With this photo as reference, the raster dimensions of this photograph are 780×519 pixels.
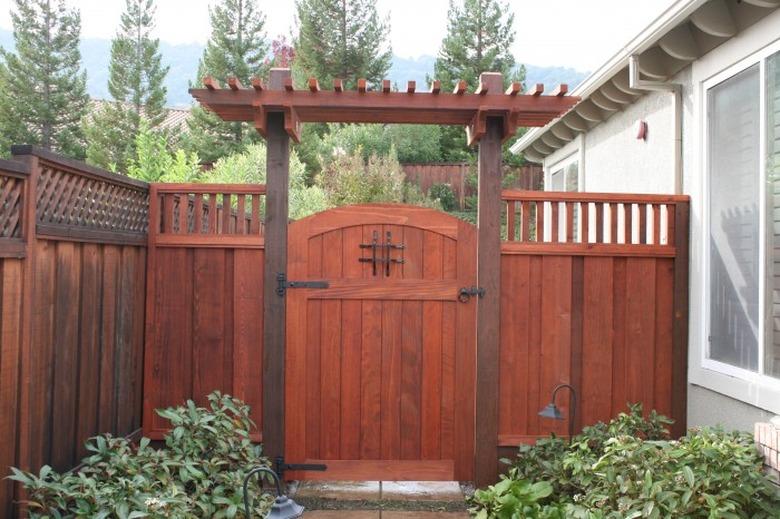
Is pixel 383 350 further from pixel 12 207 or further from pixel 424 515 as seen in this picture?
pixel 12 207

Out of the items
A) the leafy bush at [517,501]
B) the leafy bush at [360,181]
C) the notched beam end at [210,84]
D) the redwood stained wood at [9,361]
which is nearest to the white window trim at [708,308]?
the leafy bush at [517,501]

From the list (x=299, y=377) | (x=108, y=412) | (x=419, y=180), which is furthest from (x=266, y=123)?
(x=419, y=180)

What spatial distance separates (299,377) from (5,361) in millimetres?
1790

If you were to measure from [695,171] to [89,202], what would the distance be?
349cm

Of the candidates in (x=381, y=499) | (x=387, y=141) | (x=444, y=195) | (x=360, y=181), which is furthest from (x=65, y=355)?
(x=387, y=141)

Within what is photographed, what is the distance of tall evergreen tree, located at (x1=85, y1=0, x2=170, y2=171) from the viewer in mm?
22156

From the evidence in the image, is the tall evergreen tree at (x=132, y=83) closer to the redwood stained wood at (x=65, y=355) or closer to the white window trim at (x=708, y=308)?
the redwood stained wood at (x=65, y=355)

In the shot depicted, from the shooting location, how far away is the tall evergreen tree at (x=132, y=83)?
22156mm

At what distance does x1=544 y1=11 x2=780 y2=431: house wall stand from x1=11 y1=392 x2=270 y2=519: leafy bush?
2544 mm

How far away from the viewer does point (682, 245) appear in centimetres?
443

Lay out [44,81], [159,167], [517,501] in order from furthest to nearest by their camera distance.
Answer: [44,81] < [159,167] < [517,501]

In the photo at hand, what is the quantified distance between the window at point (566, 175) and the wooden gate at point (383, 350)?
3900 millimetres

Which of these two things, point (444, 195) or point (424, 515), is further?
point (444, 195)

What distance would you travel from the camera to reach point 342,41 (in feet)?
82.6
